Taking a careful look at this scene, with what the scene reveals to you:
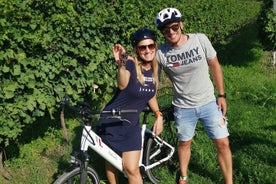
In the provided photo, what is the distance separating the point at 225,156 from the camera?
428cm

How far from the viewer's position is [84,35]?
5.55 metres

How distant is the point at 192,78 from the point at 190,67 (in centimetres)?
14

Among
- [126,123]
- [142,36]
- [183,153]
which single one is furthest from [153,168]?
[142,36]

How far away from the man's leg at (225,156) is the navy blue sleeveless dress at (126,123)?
958mm

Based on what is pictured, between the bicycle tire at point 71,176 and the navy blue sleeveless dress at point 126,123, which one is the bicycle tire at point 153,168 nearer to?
the navy blue sleeveless dress at point 126,123

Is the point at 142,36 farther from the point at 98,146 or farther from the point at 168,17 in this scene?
the point at 98,146

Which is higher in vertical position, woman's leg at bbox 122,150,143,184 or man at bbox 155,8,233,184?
man at bbox 155,8,233,184

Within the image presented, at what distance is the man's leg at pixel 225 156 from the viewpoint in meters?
4.17

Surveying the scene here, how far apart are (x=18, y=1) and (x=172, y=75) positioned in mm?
2045

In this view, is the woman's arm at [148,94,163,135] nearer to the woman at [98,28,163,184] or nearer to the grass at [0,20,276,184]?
the woman at [98,28,163,184]

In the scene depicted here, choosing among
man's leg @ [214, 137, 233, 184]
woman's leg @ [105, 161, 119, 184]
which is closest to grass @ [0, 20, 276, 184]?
man's leg @ [214, 137, 233, 184]

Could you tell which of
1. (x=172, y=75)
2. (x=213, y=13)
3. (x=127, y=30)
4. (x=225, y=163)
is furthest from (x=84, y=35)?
(x=213, y=13)

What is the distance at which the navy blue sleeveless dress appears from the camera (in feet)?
12.0

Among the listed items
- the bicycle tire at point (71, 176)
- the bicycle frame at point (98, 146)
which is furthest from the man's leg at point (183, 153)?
the bicycle tire at point (71, 176)
